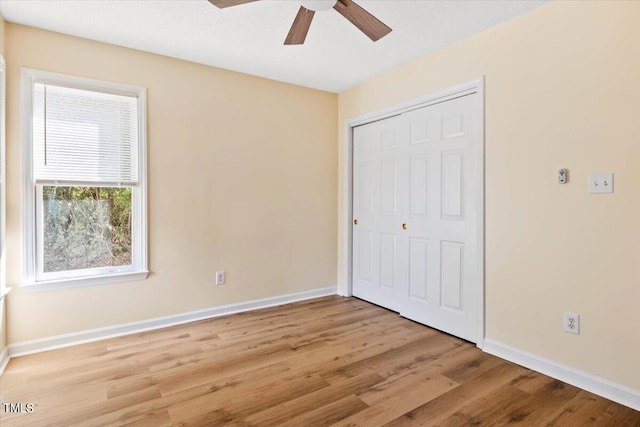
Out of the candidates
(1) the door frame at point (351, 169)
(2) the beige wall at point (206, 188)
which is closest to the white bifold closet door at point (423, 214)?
(1) the door frame at point (351, 169)

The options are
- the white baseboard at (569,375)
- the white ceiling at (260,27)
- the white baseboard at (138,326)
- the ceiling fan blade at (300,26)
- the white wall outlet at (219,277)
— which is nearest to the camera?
the white baseboard at (569,375)

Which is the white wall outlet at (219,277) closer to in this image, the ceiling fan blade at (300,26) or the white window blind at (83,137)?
the white window blind at (83,137)

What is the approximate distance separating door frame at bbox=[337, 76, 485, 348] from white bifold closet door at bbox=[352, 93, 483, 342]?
0.03 m

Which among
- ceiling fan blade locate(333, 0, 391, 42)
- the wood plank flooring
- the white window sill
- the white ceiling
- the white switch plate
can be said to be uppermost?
the white ceiling

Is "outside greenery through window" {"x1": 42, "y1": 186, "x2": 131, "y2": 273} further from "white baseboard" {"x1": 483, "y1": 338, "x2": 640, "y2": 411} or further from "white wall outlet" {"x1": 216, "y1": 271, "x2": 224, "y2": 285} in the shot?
"white baseboard" {"x1": 483, "y1": 338, "x2": 640, "y2": 411}

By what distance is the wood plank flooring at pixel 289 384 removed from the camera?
1791 millimetres

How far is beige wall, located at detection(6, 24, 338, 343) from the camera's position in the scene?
2.58m

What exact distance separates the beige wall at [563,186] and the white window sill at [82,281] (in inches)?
117

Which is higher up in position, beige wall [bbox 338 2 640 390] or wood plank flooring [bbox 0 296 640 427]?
beige wall [bbox 338 2 640 390]

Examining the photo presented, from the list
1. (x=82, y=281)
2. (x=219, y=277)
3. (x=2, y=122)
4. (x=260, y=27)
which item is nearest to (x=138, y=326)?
(x=82, y=281)

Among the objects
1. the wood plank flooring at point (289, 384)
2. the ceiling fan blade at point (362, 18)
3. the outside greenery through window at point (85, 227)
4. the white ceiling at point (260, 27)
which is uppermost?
the white ceiling at point (260, 27)

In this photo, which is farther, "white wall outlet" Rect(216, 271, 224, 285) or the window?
"white wall outlet" Rect(216, 271, 224, 285)

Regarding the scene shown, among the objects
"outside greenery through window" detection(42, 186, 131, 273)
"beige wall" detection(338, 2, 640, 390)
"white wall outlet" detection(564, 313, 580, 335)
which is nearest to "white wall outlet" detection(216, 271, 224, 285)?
"outside greenery through window" detection(42, 186, 131, 273)

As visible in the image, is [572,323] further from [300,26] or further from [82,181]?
[82,181]
